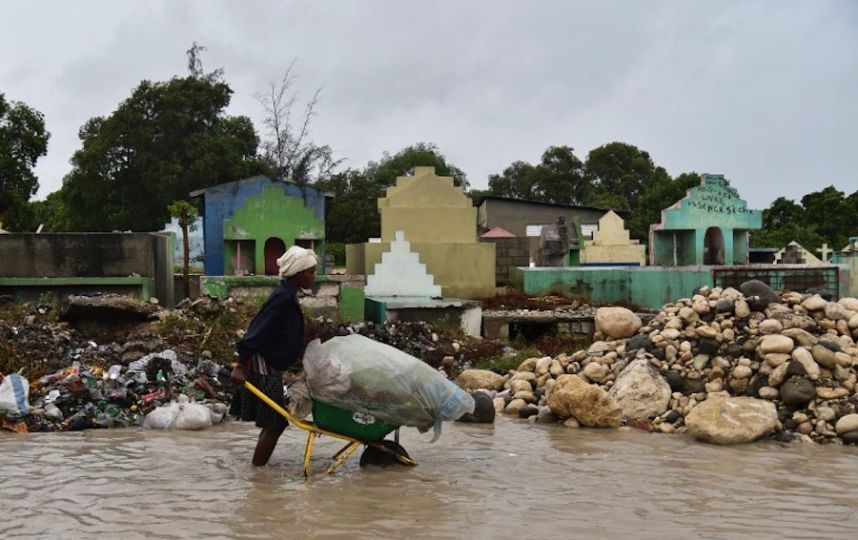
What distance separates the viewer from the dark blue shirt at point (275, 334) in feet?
20.8

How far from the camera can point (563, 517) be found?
18.2 feet

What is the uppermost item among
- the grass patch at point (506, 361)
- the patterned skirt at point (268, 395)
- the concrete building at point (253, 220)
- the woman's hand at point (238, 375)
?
the concrete building at point (253, 220)

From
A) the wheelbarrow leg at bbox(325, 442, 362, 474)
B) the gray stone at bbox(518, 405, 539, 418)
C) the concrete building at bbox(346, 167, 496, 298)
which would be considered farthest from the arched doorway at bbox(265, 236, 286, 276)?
the wheelbarrow leg at bbox(325, 442, 362, 474)

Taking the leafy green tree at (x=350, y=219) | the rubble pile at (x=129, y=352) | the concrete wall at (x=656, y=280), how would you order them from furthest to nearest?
1. the leafy green tree at (x=350, y=219)
2. the concrete wall at (x=656, y=280)
3. the rubble pile at (x=129, y=352)

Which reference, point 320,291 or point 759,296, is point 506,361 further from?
point 320,291

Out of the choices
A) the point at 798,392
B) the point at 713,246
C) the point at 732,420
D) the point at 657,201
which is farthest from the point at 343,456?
the point at 657,201

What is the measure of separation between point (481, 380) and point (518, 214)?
24670 millimetres

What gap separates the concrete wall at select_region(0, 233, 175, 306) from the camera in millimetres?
15477

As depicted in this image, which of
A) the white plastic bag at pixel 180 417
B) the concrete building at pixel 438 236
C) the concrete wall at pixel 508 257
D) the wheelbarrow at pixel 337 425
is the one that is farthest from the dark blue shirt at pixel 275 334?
the concrete wall at pixel 508 257

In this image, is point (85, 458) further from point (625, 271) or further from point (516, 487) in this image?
point (625, 271)

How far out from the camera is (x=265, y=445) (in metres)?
6.68

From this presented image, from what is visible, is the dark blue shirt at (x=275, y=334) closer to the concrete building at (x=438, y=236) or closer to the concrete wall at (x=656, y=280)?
the concrete wall at (x=656, y=280)

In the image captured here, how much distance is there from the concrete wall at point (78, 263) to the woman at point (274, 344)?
1009cm

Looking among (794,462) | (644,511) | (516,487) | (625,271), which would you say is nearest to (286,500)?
(516,487)
